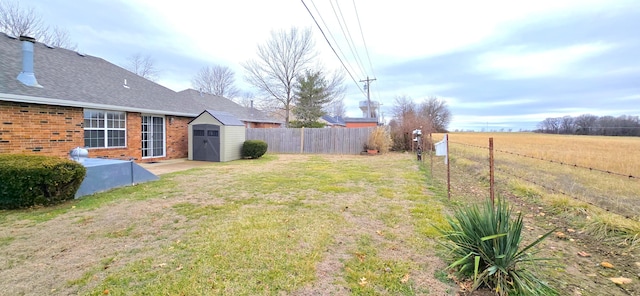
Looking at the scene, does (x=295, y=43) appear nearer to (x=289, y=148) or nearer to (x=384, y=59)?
(x=384, y=59)

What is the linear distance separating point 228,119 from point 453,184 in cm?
1010

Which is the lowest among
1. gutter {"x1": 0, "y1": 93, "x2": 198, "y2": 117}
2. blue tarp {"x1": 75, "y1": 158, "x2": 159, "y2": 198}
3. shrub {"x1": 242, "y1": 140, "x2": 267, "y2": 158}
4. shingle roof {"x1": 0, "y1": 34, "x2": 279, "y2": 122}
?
blue tarp {"x1": 75, "y1": 158, "x2": 159, "y2": 198}

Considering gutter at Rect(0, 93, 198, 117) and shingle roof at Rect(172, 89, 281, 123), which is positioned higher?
shingle roof at Rect(172, 89, 281, 123)

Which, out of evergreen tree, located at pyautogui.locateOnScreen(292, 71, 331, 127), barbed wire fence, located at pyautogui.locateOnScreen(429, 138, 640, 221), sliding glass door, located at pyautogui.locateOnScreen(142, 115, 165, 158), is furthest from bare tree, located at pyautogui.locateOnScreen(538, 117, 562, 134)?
sliding glass door, located at pyautogui.locateOnScreen(142, 115, 165, 158)

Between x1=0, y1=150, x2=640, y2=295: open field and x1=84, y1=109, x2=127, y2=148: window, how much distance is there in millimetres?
5131

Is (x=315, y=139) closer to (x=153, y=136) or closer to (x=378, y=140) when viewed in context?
(x=378, y=140)

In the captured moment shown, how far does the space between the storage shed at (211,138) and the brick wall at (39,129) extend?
14.0 ft

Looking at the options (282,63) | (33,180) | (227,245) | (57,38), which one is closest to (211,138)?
(33,180)

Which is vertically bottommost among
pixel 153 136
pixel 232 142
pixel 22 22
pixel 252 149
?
pixel 252 149

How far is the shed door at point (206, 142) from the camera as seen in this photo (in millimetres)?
12641

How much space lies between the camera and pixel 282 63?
26297mm

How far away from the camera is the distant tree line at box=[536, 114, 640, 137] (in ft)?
121

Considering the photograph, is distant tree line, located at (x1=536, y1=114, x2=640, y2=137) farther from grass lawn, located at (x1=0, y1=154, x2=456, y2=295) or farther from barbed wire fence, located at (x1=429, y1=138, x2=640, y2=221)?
grass lawn, located at (x1=0, y1=154, x2=456, y2=295)

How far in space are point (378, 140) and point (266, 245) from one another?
43.7 ft
